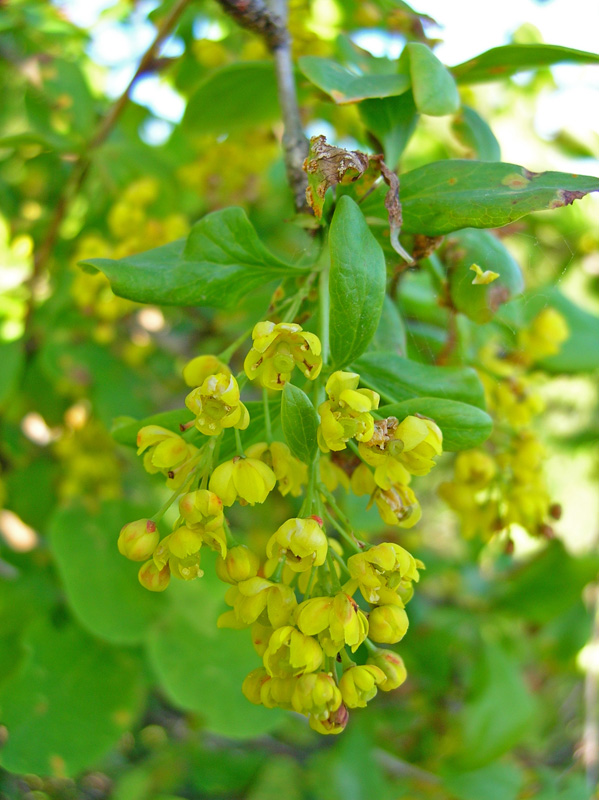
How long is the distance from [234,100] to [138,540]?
2.55ft

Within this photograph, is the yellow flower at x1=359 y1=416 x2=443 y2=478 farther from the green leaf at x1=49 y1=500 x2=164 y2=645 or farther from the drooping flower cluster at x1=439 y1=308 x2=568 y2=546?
the green leaf at x1=49 y1=500 x2=164 y2=645

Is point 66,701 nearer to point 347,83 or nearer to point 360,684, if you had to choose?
point 360,684

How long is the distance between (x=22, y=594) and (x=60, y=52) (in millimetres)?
1312

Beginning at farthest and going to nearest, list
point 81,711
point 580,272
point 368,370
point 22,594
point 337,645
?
point 580,272, point 22,594, point 81,711, point 368,370, point 337,645

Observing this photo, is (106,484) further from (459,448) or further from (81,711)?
(459,448)

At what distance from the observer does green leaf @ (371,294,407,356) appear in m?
0.74

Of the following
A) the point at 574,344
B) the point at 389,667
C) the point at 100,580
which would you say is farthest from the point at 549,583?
→ the point at 389,667

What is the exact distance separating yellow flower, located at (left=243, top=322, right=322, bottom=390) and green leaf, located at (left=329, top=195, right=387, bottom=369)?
0.11ft

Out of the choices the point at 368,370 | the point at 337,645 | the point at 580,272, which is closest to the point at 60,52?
the point at 368,370

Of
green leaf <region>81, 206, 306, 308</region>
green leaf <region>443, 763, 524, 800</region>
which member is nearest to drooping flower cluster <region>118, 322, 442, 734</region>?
green leaf <region>81, 206, 306, 308</region>

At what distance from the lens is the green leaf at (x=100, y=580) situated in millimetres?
1188

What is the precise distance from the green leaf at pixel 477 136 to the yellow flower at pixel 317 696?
2.31ft

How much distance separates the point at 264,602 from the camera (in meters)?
0.57

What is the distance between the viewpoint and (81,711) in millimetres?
1163
